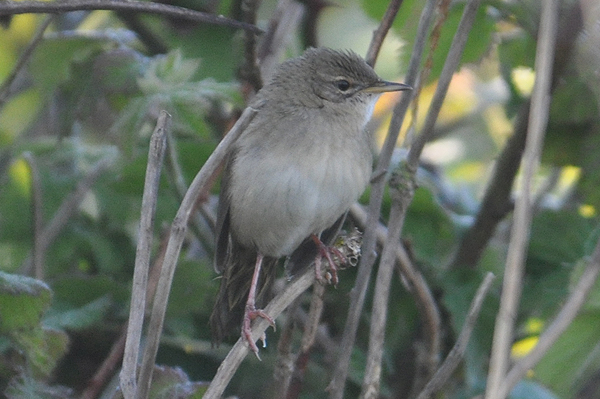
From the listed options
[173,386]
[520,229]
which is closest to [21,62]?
[173,386]

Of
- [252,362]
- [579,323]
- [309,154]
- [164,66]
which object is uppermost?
[164,66]

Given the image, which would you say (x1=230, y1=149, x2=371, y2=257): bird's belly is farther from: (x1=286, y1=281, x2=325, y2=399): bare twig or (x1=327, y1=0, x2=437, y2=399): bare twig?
(x1=286, y1=281, x2=325, y2=399): bare twig

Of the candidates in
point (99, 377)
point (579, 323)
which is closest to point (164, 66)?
point (99, 377)

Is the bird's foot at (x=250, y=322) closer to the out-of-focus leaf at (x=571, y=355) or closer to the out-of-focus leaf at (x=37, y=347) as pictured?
the out-of-focus leaf at (x=37, y=347)

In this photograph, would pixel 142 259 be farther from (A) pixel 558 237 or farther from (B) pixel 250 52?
(A) pixel 558 237

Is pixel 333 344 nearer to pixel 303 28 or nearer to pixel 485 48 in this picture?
pixel 485 48

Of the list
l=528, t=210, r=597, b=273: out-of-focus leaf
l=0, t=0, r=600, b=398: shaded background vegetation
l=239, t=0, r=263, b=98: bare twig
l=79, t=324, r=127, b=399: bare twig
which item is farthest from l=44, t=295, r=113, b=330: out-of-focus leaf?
l=528, t=210, r=597, b=273: out-of-focus leaf
